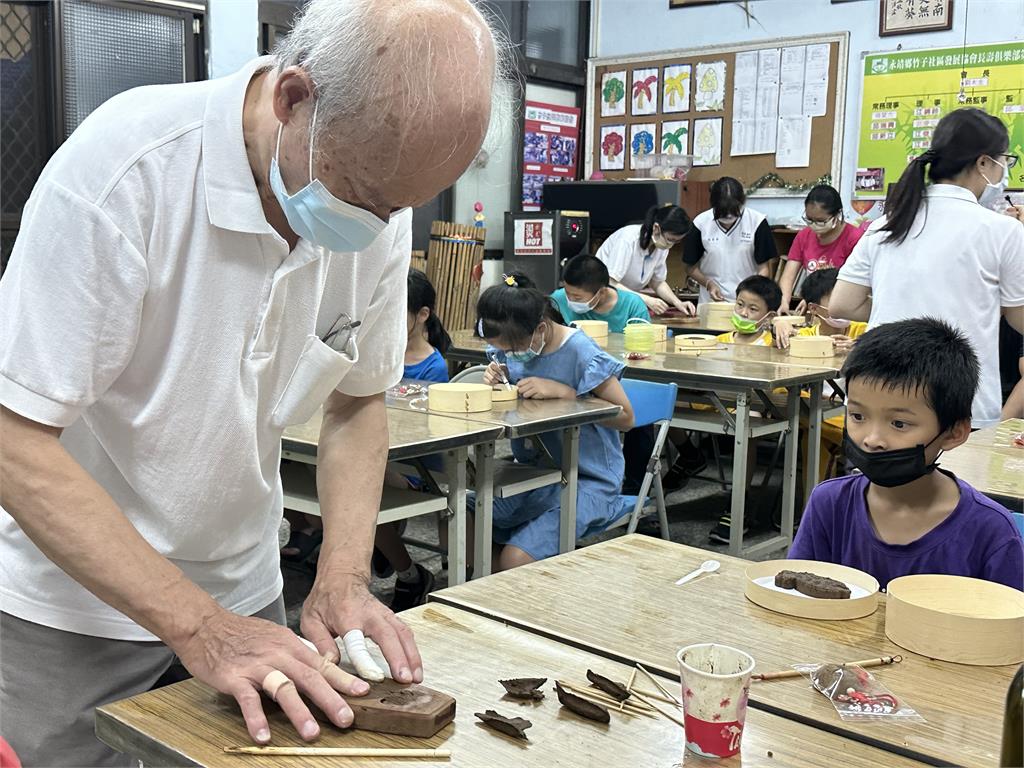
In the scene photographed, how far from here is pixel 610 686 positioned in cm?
116

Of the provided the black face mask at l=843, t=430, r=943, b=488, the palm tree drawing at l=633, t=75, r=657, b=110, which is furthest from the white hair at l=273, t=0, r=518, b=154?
the palm tree drawing at l=633, t=75, r=657, b=110

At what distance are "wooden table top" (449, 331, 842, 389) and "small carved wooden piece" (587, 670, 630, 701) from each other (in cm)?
294

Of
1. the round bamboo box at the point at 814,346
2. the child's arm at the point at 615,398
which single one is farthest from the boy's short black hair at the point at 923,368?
the round bamboo box at the point at 814,346

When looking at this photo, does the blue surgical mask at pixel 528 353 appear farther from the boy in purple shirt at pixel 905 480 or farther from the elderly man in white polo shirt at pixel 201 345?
the elderly man in white polo shirt at pixel 201 345

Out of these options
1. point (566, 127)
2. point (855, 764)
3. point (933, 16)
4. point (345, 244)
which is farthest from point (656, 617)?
point (566, 127)

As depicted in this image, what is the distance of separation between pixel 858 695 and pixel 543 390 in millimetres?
2461

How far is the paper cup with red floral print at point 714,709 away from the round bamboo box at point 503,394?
2.50m

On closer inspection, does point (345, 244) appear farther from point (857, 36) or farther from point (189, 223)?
point (857, 36)

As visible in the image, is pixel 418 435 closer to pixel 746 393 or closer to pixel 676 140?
pixel 746 393

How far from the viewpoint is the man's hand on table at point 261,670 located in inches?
39.7

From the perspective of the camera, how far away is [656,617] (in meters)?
1.43

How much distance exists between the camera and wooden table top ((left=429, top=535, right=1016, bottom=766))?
1.12 metres

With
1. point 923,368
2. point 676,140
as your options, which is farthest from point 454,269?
point 923,368

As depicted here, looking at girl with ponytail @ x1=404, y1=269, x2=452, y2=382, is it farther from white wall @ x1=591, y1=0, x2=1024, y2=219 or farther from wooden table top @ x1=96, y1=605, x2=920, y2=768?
white wall @ x1=591, y1=0, x2=1024, y2=219
